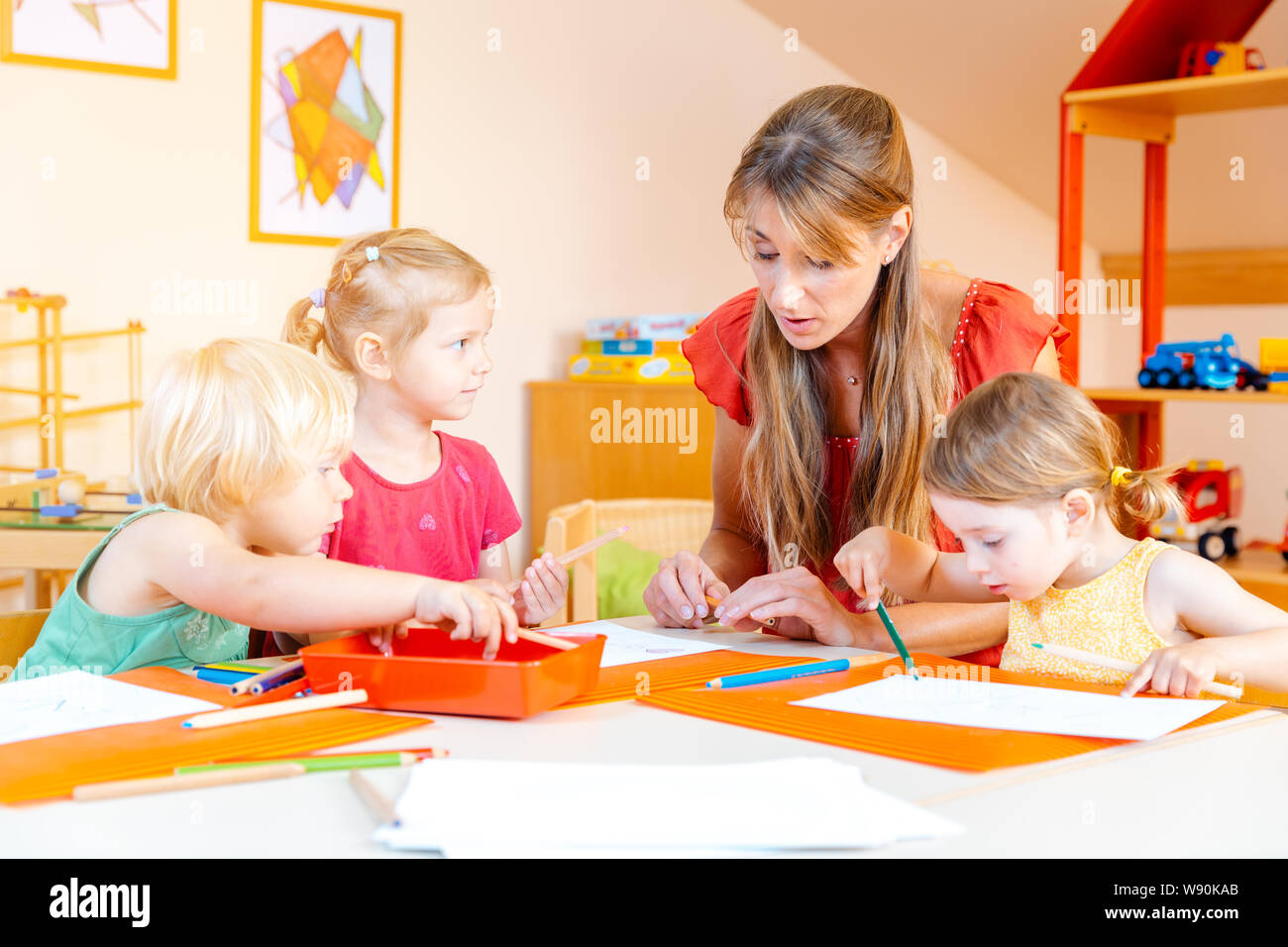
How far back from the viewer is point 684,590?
1315 mm

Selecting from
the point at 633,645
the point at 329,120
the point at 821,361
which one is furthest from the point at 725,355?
the point at 329,120

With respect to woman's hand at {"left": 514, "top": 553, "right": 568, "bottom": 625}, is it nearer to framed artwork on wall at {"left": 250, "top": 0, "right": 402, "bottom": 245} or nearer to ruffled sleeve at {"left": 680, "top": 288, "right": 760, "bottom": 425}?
ruffled sleeve at {"left": 680, "top": 288, "right": 760, "bottom": 425}

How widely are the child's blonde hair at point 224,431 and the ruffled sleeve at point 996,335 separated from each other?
2.54ft

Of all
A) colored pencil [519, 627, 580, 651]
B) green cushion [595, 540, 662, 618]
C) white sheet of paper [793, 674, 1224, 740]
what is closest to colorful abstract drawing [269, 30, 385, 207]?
green cushion [595, 540, 662, 618]

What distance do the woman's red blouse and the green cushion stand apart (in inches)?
50.9

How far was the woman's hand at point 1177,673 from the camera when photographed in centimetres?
99

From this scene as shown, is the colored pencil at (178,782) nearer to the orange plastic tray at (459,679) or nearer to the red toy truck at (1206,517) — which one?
the orange plastic tray at (459,679)

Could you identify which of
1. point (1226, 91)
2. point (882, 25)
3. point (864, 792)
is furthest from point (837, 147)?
point (882, 25)

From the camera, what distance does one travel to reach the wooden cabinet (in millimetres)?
3164

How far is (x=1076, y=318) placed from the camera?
101 inches

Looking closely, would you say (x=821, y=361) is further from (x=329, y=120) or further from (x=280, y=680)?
(x=329, y=120)

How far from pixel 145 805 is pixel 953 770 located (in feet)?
1.61

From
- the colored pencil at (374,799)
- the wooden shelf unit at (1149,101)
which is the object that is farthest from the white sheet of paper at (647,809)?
the wooden shelf unit at (1149,101)
